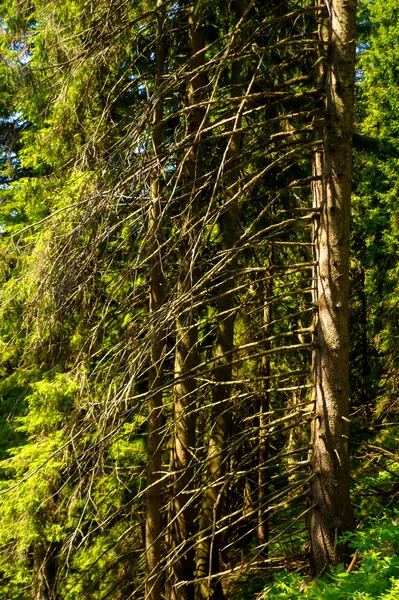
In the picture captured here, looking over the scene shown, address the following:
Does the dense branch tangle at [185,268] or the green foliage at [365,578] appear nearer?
the green foliage at [365,578]

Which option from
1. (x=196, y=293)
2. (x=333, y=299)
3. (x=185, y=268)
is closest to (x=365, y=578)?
(x=333, y=299)

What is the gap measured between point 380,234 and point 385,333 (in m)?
2.65

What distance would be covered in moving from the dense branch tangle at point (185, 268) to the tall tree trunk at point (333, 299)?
126 mm

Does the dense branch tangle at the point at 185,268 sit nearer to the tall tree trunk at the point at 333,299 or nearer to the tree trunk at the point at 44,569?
the tall tree trunk at the point at 333,299

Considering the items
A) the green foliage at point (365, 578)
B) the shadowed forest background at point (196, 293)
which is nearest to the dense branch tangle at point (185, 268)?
the shadowed forest background at point (196, 293)

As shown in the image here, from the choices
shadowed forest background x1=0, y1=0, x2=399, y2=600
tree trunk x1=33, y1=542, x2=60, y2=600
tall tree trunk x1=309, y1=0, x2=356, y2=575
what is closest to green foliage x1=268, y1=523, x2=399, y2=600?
shadowed forest background x1=0, y1=0, x2=399, y2=600

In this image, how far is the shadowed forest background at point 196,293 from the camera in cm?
459

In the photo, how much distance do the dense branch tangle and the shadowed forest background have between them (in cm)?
5

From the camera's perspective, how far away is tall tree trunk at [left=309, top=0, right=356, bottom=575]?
456cm

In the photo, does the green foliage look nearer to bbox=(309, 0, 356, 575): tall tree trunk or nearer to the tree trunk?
bbox=(309, 0, 356, 575): tall tree trunk

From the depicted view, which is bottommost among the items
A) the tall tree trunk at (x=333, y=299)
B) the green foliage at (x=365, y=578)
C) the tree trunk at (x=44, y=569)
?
the tree trunk at (x=44, y=569)

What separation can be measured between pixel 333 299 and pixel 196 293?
1.89 metres

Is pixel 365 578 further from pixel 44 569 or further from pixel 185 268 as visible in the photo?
pixel 44 569

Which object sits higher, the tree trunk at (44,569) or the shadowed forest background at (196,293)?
the shadowed forest background at (196,293)
